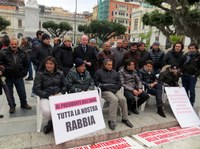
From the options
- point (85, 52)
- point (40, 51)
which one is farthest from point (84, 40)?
point (40, 51)

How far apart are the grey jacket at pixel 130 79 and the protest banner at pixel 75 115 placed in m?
1.00

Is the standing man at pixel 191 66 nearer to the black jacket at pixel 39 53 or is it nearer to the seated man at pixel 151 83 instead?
the seated man at pixel 151 83

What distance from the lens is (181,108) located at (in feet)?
15.4

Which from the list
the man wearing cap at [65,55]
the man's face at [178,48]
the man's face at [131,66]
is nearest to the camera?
the man's face at [131,66]

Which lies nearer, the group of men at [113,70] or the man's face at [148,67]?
the group of men at [113,70]

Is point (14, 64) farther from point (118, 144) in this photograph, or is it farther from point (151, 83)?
point (151, 83)

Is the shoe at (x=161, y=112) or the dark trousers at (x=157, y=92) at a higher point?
the dark trousers at (x=157, y=92)

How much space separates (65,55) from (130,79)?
1.65 metres

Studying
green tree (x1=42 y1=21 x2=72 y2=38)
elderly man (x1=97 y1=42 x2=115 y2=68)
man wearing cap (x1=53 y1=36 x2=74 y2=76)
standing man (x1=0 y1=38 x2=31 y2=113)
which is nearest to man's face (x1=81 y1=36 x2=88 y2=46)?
man wearing cap (x1=53 y1=36 x2=74 y2=76)

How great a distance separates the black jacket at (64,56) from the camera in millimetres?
4992

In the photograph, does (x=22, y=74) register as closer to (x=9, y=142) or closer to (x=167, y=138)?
(x=9, y=142)

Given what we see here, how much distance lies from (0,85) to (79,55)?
1.90 m

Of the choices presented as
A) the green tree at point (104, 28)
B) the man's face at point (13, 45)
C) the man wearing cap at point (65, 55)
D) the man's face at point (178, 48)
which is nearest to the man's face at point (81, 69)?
the man wearing cap at point (65, 55)

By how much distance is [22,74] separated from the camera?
15.0 feet
